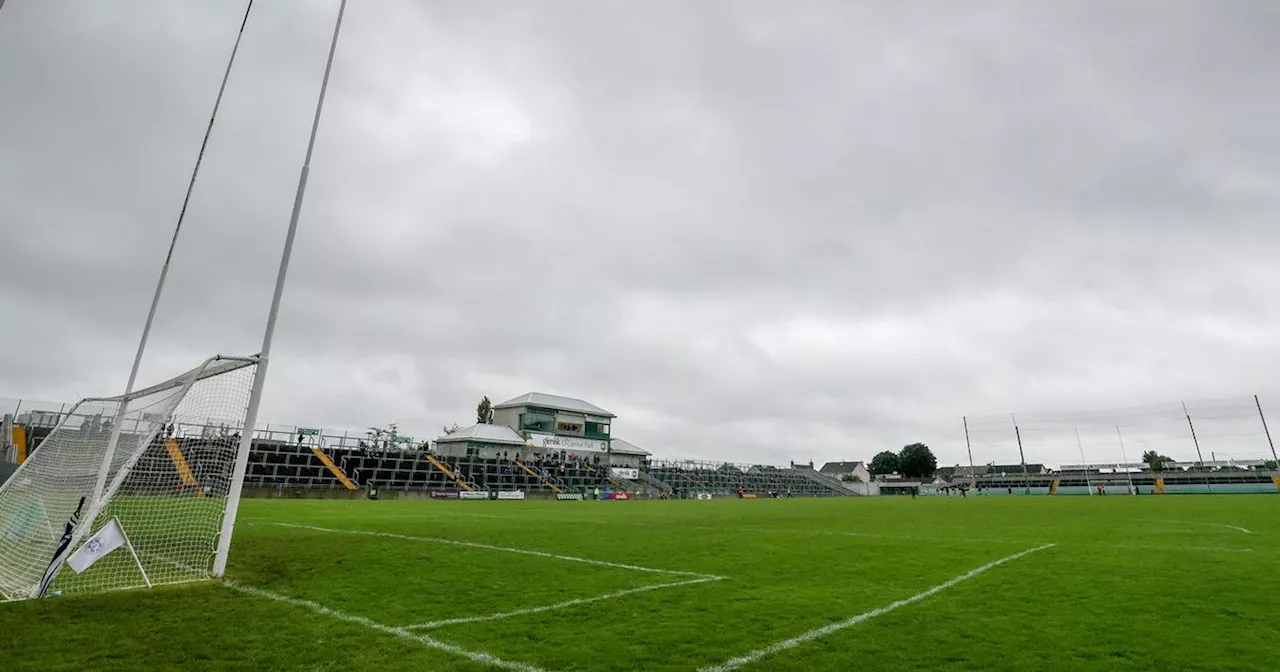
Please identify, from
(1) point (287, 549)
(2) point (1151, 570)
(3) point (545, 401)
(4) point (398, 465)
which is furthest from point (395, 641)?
(3) point (545, 401)

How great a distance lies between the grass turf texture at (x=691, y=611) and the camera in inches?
204

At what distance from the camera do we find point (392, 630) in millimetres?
6008

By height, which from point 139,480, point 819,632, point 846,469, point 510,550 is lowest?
point 819,632

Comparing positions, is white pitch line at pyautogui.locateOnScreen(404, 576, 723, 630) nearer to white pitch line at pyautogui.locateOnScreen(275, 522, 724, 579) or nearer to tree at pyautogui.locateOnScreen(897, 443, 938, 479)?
white pitch line at pyautogui.locateOnScreen(275, 522, 724, 579)

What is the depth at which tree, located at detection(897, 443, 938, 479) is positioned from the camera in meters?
125

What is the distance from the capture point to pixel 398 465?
4931cm

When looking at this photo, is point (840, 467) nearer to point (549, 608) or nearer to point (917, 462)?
point (917, 462)

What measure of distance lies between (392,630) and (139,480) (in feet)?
20.8

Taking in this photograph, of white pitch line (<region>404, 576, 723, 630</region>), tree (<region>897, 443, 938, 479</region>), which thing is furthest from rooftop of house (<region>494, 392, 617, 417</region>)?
tree (<region>897, 443, 938, 479</region>)

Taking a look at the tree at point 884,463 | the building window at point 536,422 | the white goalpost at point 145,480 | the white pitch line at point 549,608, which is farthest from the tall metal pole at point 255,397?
the tree at point 884,463

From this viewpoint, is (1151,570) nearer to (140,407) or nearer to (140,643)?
(140,643)

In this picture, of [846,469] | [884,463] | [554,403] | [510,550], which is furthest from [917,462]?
[510,550]

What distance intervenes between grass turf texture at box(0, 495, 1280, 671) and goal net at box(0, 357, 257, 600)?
3.15 ft

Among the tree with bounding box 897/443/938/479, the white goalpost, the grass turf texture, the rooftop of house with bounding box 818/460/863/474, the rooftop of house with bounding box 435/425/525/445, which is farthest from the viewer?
the rooftop of house with bounding box 818/460/863/474
